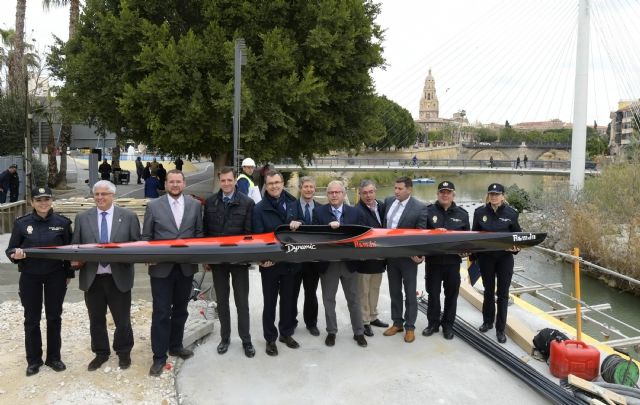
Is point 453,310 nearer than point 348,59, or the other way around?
point 453,310

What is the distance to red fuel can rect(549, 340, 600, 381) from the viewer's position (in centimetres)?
443

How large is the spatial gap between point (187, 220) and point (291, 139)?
43.8 feet

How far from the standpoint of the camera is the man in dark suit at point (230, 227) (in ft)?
15.9

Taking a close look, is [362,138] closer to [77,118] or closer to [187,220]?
[77,118]

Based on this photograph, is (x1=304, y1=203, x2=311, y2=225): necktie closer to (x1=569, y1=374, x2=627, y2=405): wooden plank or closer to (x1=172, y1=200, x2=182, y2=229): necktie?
(x1=172, y1=200, x2=182, y2=229): necktie

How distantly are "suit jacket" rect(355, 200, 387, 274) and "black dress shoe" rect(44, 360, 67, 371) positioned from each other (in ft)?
9.20

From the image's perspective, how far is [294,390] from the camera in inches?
171

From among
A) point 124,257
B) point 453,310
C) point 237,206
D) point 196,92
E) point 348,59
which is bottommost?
point 453,310

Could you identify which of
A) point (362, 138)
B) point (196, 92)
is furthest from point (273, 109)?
point (362, 138)

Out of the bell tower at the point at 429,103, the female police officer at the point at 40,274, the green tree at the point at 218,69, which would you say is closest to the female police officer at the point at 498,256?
the female police officer at the point at 40,274

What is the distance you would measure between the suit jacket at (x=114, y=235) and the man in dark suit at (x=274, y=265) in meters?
1.12

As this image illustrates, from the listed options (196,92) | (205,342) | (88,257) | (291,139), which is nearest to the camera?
(88,257)

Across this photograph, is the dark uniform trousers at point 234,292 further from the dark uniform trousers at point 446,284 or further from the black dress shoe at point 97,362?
the dark uniform trousers at point 446,284

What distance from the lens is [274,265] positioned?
4.92 metres
